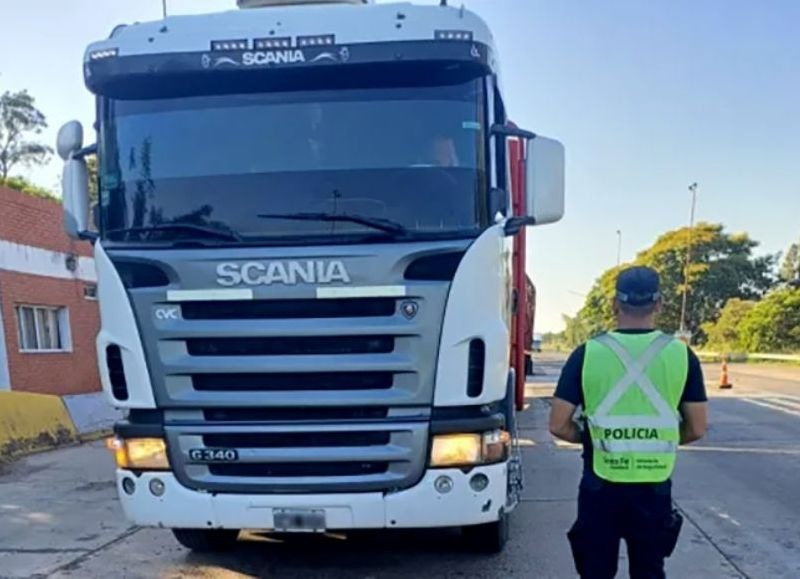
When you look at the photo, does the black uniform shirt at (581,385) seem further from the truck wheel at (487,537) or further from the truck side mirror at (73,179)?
the truck side mirror at (73,179)

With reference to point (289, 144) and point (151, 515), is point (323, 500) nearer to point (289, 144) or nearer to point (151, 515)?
point (151, 515)

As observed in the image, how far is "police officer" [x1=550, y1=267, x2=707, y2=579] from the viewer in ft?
9.68

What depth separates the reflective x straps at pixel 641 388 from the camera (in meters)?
2.94

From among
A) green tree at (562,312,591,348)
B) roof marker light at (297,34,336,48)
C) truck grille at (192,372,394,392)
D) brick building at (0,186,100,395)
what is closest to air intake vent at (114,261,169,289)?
truck grille at (192,372,394,392)

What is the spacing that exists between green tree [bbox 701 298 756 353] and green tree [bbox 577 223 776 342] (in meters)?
4.72

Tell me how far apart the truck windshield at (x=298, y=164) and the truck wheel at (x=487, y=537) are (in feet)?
6.99

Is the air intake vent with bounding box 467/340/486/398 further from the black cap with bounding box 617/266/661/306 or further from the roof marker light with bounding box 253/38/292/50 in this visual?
the roof marker light with bounding box 253/38/292/50

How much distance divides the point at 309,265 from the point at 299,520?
1.36 metres

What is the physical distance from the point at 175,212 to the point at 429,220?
4.58 ft

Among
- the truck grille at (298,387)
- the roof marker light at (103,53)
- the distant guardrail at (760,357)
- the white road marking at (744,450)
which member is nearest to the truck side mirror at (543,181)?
the truck grille at (298,387)

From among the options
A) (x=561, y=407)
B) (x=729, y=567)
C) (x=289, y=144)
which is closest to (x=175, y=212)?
(x=289, y=144)

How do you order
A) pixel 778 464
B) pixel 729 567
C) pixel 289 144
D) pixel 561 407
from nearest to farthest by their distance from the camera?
1. pixel 561 407
2. pixel 289 144
3. pixel 729 567
4. pixel 778 464

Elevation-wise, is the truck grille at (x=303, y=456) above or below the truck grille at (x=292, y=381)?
below

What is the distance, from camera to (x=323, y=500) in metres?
3.63
